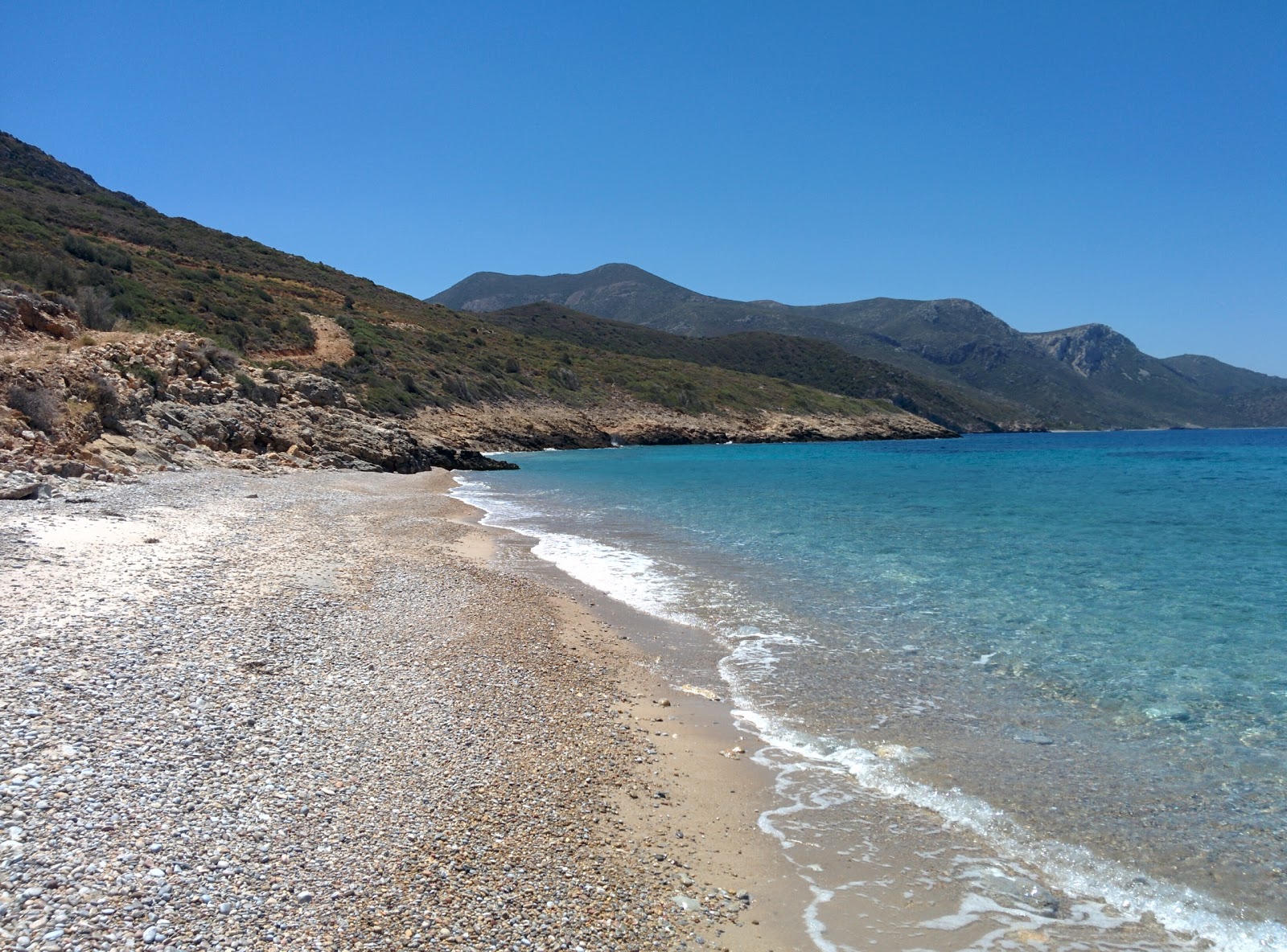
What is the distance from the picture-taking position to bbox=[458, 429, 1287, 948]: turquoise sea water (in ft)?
18.2

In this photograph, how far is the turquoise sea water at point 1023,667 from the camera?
5.55 meters

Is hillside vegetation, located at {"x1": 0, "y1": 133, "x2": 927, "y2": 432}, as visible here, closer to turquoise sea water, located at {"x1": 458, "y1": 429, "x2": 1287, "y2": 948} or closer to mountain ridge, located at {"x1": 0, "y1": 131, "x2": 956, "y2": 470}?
mountain ridge, located at {"x1": 0, "y1": 131, "x2": 956, "y2": 470}

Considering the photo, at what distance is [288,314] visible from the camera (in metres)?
56.0

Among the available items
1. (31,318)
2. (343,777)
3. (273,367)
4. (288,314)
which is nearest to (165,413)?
(31,318)

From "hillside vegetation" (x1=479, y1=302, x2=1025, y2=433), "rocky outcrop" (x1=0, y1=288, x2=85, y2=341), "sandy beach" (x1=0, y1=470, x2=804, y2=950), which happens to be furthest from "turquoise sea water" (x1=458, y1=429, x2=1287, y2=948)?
"hillside vegetation" (x1=479, y1=302, x2=1025, y2=433)

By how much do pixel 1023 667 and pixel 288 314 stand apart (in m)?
56.7

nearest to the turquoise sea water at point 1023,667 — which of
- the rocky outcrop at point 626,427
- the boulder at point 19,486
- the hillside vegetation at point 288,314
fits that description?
the boulder at point 19,486

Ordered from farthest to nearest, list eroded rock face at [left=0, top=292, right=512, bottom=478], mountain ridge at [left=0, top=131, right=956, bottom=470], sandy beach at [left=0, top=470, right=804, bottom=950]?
mountain ridge at [left=0, top=131, right=956, bottom=470] < eroded rock face at [left=0, top=292, right=512, bottom=478] < sandy beach at [left=0, top=470, right=804, bottom=950]

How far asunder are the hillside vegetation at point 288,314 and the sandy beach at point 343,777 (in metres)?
27.1

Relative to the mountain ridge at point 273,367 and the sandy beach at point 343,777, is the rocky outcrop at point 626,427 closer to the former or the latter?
the mountain ridge at point 273,367

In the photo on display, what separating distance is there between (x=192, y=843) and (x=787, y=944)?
10.6ft

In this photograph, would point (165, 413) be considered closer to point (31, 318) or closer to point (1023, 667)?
point (31, 318)

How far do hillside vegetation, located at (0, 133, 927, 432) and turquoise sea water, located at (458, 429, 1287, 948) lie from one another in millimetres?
28126

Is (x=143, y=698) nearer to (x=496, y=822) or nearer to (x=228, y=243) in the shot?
(x=496, y=822)
